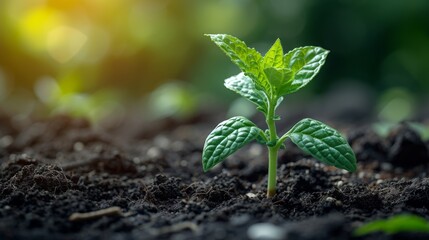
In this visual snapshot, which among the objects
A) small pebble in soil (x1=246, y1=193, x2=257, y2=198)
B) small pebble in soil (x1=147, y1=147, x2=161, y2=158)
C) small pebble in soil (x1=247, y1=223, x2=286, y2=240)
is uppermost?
small pebble in soil (x1=147, y1=147, x2=161, y2=158)

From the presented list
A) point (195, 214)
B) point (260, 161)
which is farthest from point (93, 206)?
point (260, 161)

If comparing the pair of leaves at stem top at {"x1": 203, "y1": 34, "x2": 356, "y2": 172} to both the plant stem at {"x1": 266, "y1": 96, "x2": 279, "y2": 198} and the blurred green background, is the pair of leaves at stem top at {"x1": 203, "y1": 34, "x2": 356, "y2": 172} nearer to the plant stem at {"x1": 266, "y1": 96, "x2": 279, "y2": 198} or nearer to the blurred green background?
the plant stem at {"x1": 266, "y1": 96, "x2": 279, "y2": 198}

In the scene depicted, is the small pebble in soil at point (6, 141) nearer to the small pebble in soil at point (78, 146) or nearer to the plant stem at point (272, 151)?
the small pebble in soil at point (78, 146)

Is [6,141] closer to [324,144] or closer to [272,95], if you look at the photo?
[272,95]

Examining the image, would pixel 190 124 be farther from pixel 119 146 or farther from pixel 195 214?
pixel 195 214

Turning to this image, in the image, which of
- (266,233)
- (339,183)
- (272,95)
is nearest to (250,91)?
A: (272,95)

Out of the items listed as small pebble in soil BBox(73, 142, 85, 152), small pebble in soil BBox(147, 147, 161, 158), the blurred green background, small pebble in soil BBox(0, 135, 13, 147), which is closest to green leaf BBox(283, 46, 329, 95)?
small pebble in soil BBox(147, 147, 161, 158)

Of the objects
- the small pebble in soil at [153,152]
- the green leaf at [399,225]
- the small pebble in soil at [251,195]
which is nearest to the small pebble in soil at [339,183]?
the small pebble in soil at [251,195]
